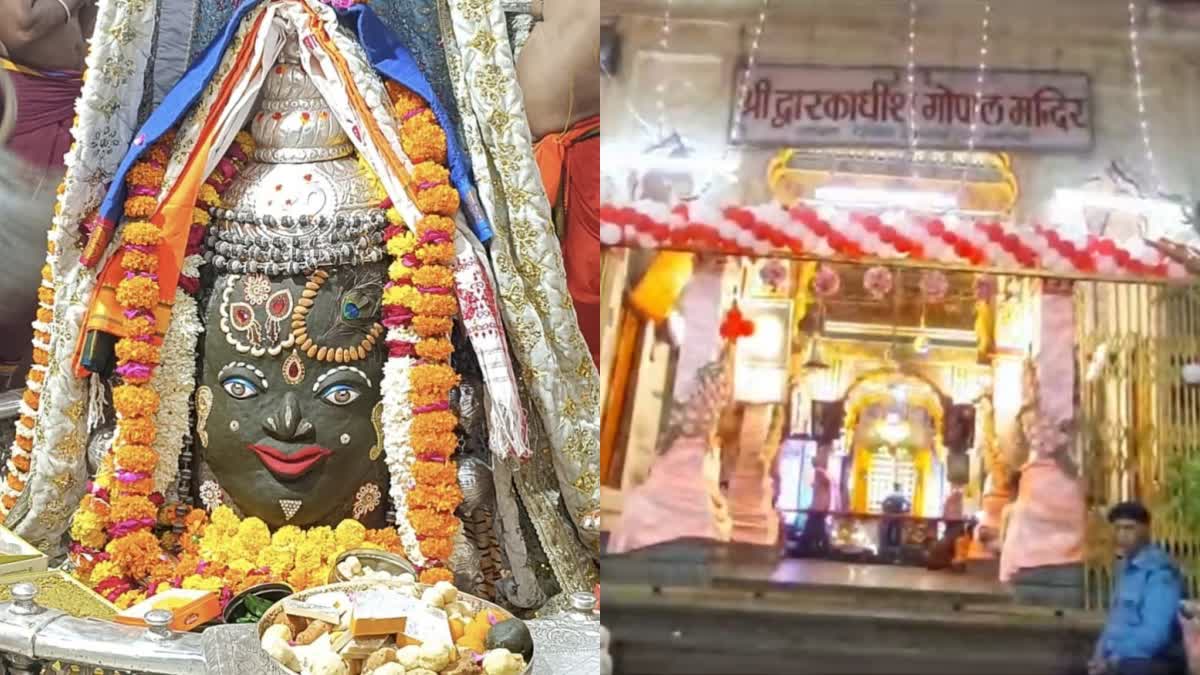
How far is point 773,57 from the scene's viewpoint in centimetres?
104

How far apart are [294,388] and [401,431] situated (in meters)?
0.31

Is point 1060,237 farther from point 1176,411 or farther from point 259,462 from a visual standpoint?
point 259,462

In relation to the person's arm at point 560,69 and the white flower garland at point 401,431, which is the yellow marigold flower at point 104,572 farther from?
the person's arm at point 560,69

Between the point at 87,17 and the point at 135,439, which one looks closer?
the point at 135,439

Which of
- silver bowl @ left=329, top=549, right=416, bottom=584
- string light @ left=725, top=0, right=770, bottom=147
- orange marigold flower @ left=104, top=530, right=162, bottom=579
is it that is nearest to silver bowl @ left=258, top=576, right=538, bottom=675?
silver bowl @ left=329, top=549, right=416, bottom=584

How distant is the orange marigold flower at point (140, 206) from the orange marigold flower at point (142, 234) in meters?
0.04

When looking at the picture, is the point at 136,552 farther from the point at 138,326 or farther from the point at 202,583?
the point at 138,326

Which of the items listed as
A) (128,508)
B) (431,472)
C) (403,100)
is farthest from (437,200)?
(128,508)

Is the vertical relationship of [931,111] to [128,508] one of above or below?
above

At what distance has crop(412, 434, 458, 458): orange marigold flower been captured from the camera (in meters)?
2.72

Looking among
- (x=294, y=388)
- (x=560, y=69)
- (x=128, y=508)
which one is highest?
(x=560, y=69)

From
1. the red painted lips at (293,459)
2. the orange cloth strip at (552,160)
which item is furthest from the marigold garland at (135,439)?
the orange cloth strip at (552,160)

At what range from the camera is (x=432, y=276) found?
2711 mm

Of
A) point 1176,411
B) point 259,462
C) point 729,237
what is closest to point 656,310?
point 729,237
